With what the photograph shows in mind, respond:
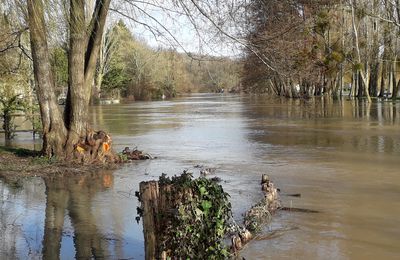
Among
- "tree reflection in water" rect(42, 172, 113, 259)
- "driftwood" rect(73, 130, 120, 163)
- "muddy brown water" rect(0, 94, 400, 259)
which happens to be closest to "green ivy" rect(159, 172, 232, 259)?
"muddy brown water" rect(0, 94, 400, 259)

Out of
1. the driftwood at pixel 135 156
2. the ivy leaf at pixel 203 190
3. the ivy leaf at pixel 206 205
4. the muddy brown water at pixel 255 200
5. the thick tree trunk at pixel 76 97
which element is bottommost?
the muddy brown water at pixel 255 200

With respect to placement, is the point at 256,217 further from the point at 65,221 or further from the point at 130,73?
the point at 130,73

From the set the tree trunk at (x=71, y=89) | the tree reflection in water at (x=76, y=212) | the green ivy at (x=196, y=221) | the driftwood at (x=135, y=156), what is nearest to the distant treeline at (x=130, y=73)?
the driftwood at (x=135, y=156)

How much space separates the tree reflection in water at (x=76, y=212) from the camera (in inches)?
247

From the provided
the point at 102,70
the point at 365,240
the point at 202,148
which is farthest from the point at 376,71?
the point at 365,240

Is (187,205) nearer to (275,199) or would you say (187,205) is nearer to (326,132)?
(275,199)

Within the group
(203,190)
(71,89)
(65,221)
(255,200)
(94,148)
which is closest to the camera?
(203,190)

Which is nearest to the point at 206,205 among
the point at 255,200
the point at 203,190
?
the point at 203,190

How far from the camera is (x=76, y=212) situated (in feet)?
27.0

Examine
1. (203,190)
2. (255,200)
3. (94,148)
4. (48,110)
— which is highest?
(48,110)

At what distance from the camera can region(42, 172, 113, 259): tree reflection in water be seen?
6.27 metres

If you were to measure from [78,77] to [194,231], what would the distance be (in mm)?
9443

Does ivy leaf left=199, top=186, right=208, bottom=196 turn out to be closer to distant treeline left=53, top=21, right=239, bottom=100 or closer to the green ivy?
the green ivy

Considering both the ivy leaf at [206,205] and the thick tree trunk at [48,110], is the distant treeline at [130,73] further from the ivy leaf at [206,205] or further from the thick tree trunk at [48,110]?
the ivy leaf at [206,205]
